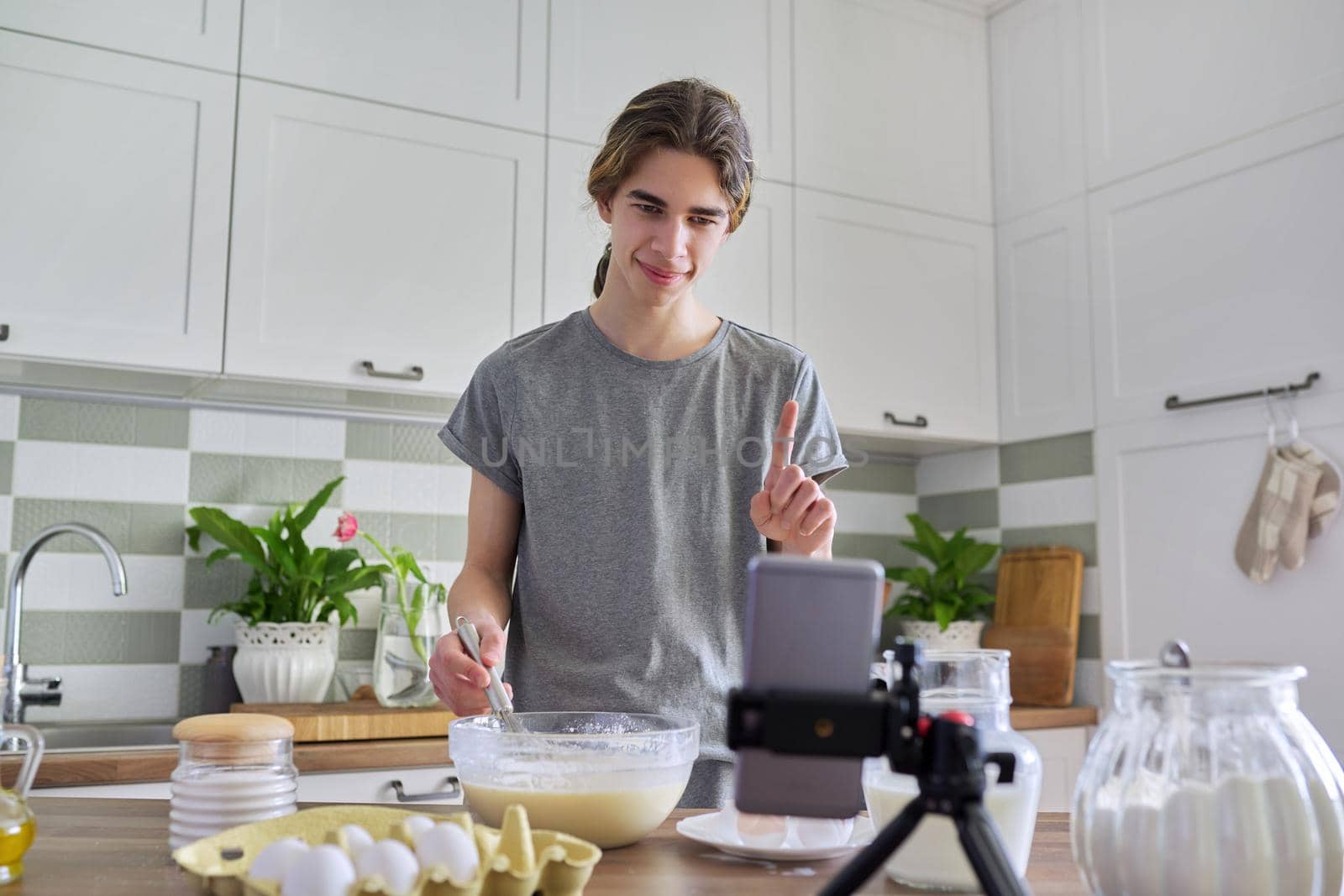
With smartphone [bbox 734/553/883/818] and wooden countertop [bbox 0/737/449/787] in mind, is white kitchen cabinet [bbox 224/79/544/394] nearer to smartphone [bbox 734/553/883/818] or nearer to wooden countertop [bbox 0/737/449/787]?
wooden countertop [bbox 0/737/449/787]

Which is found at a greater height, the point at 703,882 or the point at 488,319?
the point at 488,319

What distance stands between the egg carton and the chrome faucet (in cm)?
157

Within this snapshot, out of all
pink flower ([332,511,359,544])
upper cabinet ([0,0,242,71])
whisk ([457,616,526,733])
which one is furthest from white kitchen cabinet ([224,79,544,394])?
whisk ([457,616,526,733])

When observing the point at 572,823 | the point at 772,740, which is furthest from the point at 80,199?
the point at 772,740

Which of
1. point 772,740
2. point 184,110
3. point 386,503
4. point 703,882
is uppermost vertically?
point 184,110

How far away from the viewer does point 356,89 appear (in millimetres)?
2482

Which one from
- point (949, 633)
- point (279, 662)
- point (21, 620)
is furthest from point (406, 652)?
point (949, 633)

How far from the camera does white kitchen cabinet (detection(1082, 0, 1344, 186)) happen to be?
247 cm

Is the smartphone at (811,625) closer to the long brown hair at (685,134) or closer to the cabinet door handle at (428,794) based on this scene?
the long brown hair at (685,134)

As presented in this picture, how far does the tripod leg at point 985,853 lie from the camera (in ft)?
2.01

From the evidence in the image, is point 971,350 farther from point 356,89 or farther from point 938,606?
point 356,89

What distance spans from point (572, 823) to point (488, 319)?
5.72 ft

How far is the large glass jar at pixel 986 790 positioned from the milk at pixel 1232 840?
111 millimetres

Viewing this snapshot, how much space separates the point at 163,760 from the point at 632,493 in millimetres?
1035
